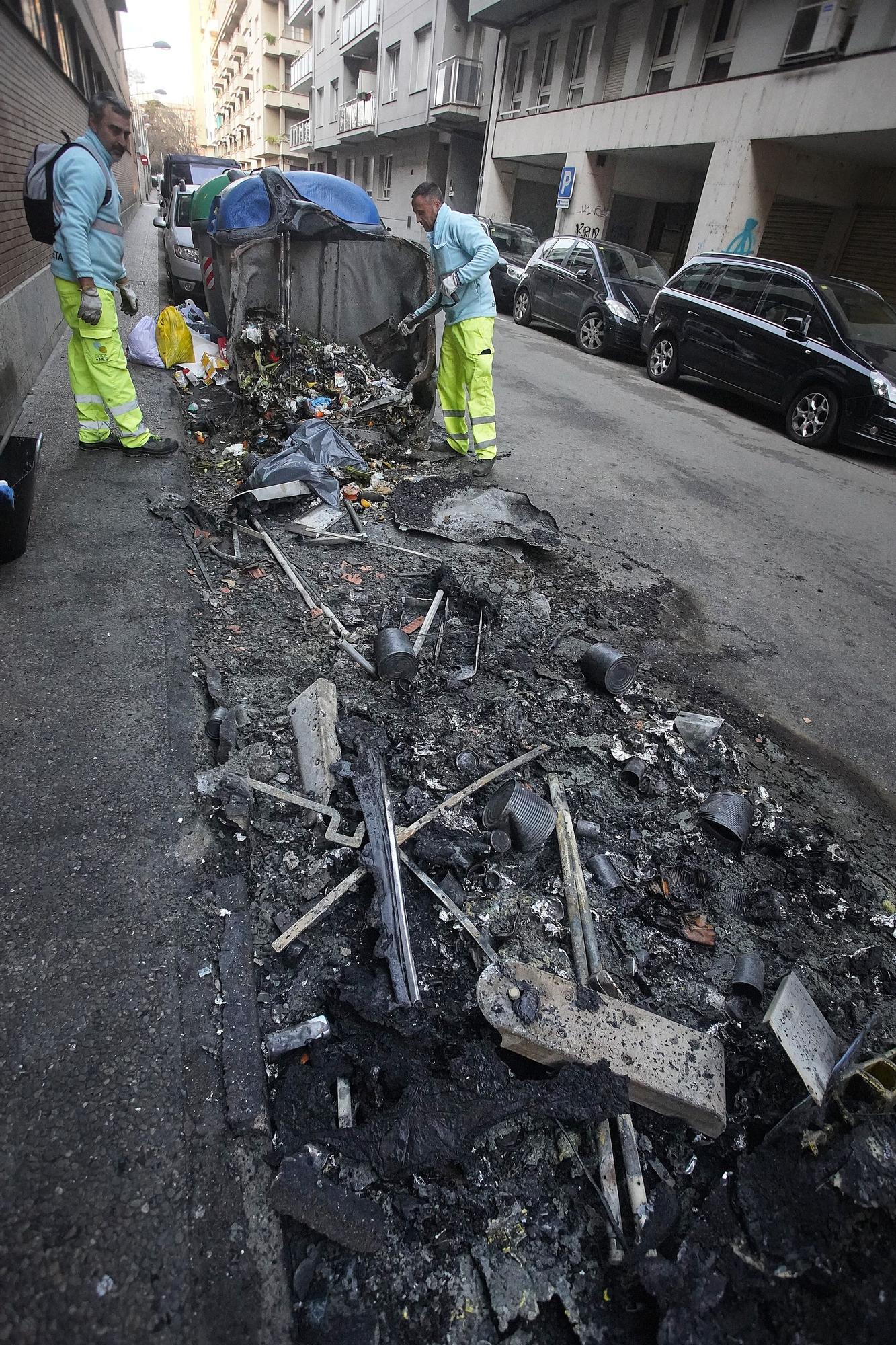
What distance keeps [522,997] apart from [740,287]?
10391 millimetres

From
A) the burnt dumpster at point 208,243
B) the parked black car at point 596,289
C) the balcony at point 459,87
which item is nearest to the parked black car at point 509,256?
the parked black car at point 596,289

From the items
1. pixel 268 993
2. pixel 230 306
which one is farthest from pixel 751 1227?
pixel 230 306

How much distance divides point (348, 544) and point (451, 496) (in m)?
1.25

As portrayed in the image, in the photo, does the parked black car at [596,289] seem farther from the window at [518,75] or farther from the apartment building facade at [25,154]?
the window at [518,75]

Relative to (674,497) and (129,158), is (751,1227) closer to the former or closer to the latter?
(674,497)

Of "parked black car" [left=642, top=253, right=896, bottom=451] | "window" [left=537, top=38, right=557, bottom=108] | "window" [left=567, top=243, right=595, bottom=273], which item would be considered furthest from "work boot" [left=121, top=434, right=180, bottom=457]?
"window" [left=537, top=38, right=557, bottom=108]

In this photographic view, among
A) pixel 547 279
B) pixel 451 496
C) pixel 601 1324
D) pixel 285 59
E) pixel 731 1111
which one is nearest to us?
pixel 601 1324

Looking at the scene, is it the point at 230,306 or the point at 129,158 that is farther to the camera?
the point at 129,158

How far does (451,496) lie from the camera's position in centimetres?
572

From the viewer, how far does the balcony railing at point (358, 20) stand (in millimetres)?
29875

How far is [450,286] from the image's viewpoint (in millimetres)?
5961

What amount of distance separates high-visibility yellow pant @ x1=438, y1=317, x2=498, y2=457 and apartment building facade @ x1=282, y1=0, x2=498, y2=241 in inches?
900

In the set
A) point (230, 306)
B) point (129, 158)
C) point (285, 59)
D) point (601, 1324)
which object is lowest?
point (601, 1324)

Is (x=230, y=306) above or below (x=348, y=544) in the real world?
above
